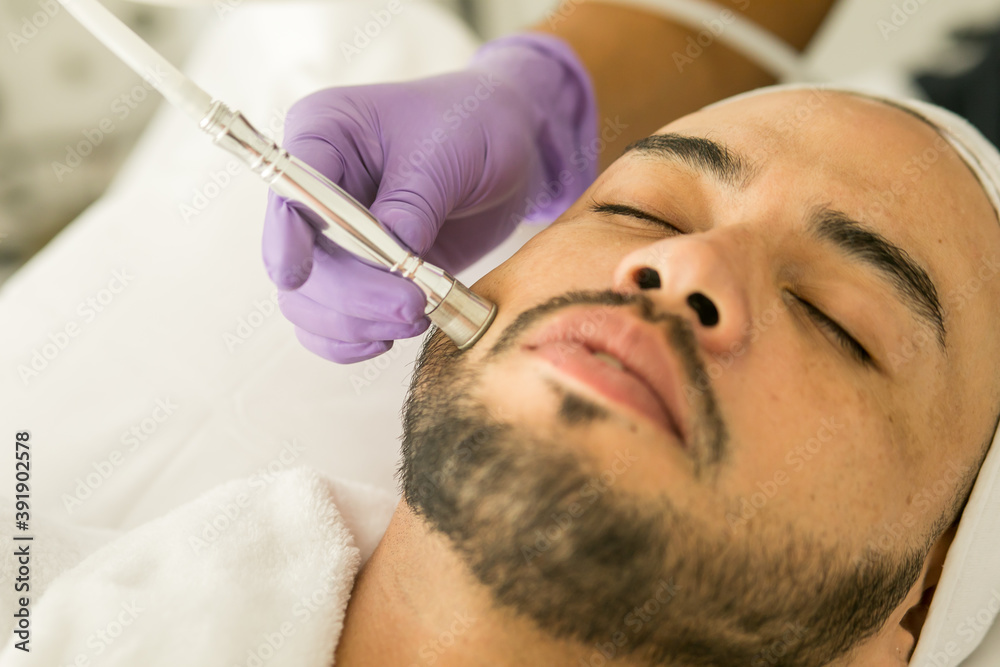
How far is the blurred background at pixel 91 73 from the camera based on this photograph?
139 cm

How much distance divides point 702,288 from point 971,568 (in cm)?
57

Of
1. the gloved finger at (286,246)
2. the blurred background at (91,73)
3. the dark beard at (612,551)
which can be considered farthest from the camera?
the blurred background at (91,73)

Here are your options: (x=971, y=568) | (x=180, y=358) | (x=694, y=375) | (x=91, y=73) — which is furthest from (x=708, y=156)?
(x=91, y=73)

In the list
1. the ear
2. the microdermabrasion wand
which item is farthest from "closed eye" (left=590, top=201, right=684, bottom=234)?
the ear

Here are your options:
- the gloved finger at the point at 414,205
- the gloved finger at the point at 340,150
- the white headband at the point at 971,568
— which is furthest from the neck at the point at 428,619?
the white headband at the point at 971,568

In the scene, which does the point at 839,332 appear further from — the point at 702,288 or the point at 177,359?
the point at 177,359

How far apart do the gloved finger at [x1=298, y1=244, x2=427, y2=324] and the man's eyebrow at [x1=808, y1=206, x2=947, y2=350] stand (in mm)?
453

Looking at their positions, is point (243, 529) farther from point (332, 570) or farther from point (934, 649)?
point (934, 649)

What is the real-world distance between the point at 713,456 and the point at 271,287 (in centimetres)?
92

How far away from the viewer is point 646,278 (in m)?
0.72

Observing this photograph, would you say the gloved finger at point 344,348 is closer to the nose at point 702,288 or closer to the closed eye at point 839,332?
the nose at point 702,288

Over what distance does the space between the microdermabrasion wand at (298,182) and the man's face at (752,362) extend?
4 cm

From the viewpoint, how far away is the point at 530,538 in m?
0.62

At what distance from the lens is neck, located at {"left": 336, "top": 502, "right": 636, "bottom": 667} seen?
685mm
